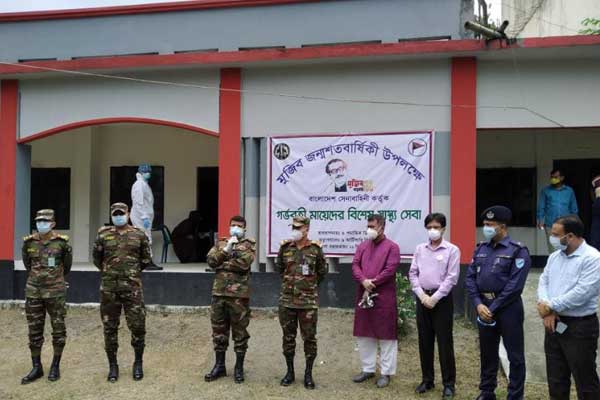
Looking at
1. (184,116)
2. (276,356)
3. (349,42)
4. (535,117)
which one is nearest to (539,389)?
(276,356)

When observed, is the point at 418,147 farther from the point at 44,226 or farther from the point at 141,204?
the point at 44,226

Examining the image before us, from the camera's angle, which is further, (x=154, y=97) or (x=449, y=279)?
(x=154, y=97)

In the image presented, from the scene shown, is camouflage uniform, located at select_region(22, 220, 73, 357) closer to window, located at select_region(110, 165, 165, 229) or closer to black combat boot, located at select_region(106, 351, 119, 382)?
black combat boot, located at select_region(106, 351, 119, 382)

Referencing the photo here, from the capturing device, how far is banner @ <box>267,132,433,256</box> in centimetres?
839

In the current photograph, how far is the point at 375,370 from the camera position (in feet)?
20.7

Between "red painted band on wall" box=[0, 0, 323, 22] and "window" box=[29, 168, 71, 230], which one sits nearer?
"red painted band on wall" box=[0, 0, 323, 22]

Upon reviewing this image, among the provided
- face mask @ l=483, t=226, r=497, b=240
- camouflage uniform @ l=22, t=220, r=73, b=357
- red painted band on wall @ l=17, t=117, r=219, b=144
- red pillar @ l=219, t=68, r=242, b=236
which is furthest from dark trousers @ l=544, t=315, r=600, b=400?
red painted band on wall @ l=17, t=117, r=219, b=144

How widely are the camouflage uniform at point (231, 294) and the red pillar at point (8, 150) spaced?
16.7 feet

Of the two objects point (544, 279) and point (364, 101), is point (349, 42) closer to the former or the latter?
point (364, 101)

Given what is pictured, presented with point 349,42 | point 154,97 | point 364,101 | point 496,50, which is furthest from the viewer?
point 349,42

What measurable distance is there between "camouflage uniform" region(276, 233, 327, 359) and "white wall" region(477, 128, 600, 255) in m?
5.78

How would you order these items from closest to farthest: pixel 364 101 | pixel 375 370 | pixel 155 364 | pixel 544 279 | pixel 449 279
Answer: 1. pixel 544 279
2. pixel 449 279
3. pixel 375 370
4. pixel 155 364
5. pixel 364 101

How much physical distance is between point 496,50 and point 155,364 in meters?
5.85

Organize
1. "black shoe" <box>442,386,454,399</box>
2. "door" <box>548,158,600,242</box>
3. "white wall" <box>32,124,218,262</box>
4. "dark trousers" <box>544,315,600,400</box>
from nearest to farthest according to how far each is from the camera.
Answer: "dark trousers" <box>544,315,600,400</box> → "black shoe" <box>442,386,454,399</box> → "door" <box>548,158,600,242</box> → "white wall" <box>32,124,218,262</box>
